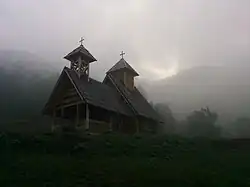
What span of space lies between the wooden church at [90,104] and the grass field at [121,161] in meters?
6.55

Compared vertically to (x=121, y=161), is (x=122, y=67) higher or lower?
higher

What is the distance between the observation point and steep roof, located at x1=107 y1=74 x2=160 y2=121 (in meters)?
33.7

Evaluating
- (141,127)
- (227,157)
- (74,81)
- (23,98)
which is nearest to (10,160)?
(227,157)

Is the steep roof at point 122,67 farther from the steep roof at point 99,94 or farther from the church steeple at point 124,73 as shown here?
the steep roof at point 99,94

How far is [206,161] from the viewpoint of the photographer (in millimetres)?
17766

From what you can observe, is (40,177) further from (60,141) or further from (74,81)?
(74,81)

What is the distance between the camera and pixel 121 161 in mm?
17609

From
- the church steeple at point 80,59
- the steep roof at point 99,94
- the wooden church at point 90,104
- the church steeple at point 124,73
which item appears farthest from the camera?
the church steeple at point 124,73

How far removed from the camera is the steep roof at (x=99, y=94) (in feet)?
94.2

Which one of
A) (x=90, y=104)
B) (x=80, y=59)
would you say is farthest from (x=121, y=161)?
(x=80, y=59)

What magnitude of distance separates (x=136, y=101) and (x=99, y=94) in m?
5.89

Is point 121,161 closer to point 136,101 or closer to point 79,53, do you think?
point 79,53

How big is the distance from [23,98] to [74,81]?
28.1 meters

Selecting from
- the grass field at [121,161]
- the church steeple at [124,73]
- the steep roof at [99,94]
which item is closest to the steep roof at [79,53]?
the steep roof at [99,94]
